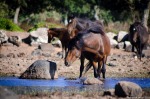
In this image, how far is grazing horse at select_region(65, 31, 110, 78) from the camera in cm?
1434

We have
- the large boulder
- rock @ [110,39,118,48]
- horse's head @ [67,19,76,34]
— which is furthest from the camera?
rock @ [110,39,118,48]

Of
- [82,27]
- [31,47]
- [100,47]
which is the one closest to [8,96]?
[100,47]

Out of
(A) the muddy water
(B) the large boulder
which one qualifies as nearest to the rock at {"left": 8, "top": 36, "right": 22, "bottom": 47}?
(B) the large boulder

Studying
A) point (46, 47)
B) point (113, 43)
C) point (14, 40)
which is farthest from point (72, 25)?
point (113, 43)

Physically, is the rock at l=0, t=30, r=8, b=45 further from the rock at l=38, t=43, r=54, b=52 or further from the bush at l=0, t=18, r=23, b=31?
the bush at l=0, t=18, r=23, b=31

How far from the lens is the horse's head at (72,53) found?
14.2 m

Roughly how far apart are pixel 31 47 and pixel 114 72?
1413 cm

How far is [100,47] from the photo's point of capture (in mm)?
15297

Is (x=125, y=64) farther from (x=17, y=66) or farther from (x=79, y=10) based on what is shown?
(x=79, y=10)

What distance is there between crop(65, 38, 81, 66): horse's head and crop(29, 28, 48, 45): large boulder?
20.8m

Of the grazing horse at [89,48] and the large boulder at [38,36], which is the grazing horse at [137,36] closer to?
the grazing horse at [89,48]

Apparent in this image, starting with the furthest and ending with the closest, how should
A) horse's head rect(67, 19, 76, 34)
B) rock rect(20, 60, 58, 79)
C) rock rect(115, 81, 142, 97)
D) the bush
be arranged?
the bush → horse's head rect(67, 19, 76, 34) → rock rect(20, 60, 58, 79) → rock rect(115, 81, 142, 97)

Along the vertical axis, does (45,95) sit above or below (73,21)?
below

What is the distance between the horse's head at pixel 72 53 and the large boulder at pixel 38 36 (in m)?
→ 20.8
